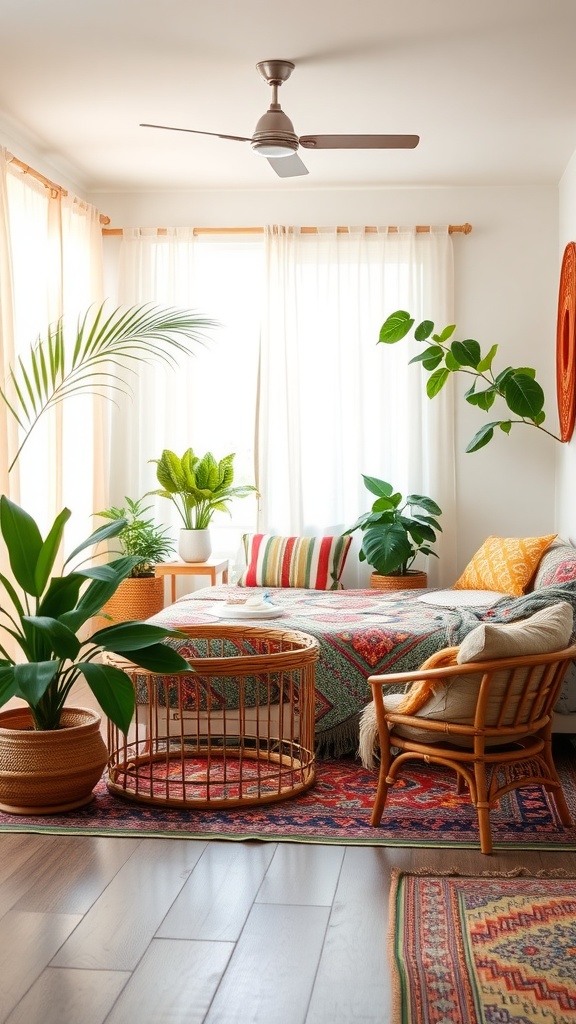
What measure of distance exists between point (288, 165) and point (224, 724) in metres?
2.48

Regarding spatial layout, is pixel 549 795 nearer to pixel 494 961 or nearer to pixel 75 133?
pixel 494 961

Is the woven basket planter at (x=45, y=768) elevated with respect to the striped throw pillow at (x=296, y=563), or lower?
lower

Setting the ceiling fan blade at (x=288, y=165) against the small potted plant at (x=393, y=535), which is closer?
the ceiling fan blade at (x=288, y=165)

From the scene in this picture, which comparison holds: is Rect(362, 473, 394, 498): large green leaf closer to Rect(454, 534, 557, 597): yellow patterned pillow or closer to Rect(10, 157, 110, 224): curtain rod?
Rect(454, 534, 557, 597): yellow patterned pillow

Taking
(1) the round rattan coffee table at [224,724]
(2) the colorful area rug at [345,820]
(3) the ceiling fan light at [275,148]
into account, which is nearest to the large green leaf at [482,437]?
(3) the ceiling fan light at [275,148]

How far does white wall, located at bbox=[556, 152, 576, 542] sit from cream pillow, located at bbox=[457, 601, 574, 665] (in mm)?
2454

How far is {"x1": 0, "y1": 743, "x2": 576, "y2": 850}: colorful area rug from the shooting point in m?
3.10

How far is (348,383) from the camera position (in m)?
6.42

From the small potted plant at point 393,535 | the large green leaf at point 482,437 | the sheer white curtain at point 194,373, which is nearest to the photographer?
the small potted plant at point 393,535

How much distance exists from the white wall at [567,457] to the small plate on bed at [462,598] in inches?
29.5

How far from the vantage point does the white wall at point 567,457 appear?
18.6 ft

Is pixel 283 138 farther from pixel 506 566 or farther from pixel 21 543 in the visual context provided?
pixel 506 566

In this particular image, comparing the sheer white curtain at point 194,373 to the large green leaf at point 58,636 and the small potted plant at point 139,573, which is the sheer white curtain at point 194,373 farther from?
the large green leaf at point 58,636

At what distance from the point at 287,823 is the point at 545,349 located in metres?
4.04
